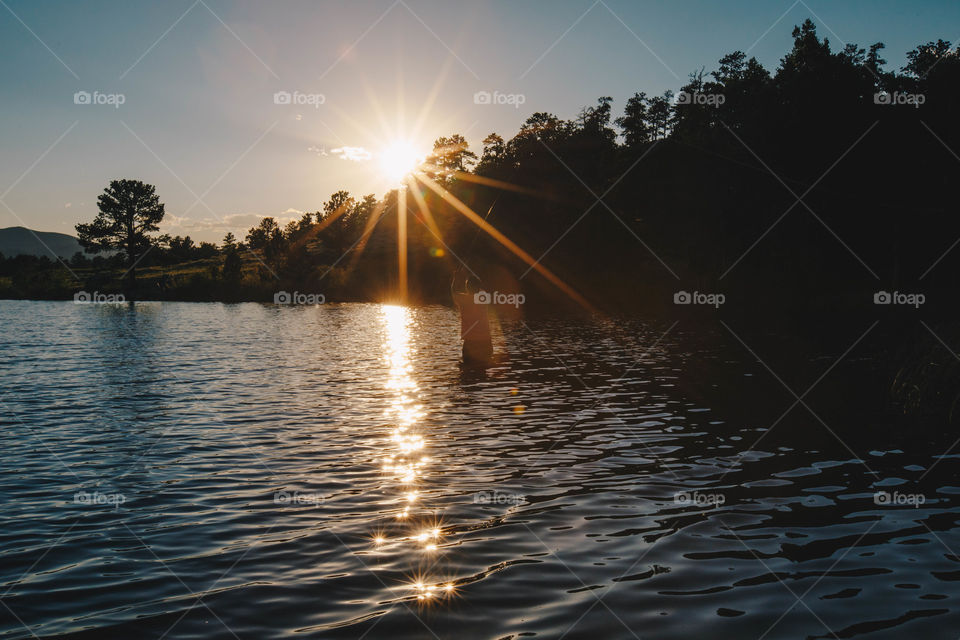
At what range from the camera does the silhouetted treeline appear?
51.3 m

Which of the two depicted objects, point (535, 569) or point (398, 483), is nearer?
point (535, 569)

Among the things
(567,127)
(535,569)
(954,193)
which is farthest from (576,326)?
(567,127)

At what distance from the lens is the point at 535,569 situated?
311 inches

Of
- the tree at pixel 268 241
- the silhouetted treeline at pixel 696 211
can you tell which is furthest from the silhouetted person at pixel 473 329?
the tree at pixel 268 241

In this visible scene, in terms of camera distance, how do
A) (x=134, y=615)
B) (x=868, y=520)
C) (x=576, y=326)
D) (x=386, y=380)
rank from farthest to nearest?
(x=576, y=326) < (x=386, y=380) < (x=868, y=520) < (x=134, y=615)

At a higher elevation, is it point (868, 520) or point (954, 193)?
point (954, 193)

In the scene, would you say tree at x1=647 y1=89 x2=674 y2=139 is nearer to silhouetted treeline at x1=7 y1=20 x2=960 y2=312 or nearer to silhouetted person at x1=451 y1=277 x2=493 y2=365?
silhouetted treeline at x1=7 y1=20 x2=960 y2=312

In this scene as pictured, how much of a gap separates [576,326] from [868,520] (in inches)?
1699

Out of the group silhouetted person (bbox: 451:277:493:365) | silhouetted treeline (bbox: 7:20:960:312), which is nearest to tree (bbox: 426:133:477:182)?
silhouetted treeline (bbox: 7:20:960:312)

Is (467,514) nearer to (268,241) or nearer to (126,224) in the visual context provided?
(126,224)

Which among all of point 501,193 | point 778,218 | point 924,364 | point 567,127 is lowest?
point 924,364

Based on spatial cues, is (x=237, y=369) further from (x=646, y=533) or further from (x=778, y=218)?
(x=778, y=218)

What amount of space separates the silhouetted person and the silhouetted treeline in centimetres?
527

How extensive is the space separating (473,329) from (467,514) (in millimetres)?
19846
